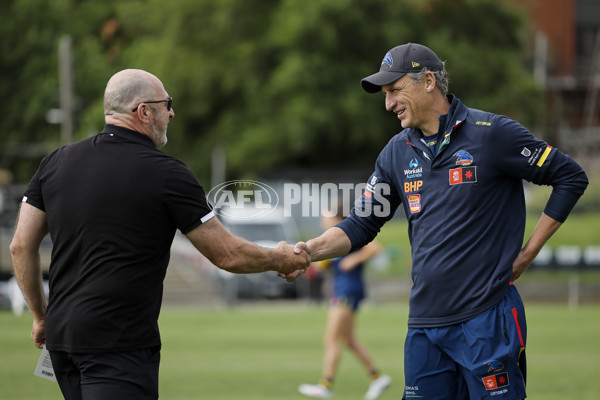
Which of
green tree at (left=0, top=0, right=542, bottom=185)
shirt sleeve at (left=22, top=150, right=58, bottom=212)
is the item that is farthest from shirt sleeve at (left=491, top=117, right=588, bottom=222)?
green tree at (left=0, top=0, right=542, bottom=185)

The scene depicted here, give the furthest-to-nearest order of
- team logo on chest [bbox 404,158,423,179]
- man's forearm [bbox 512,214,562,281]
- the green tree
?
the green tree < team logo on chest [bbox 404,158,423,179] < man's forearm [bbox 512,214,562,281]

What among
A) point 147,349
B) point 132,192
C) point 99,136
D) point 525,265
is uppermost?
point 99,136

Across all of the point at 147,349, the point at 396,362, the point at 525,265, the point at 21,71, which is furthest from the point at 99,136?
the point at 21,71

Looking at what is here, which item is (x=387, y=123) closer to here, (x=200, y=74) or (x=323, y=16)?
(x=323, y=16)

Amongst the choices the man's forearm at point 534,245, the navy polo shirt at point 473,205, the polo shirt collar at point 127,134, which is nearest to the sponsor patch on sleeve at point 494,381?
the navy polo shirt at point 473,205

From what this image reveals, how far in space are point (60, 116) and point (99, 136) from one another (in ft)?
113

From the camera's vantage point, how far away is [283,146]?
128ft

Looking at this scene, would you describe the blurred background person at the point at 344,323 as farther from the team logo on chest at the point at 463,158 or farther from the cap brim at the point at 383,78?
the team logo on chest at the point at 463,158

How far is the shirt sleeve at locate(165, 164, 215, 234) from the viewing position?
4848 mm

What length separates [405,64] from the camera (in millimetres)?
5523

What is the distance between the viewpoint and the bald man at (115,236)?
15.8ft

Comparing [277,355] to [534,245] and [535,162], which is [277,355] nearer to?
[534,245]

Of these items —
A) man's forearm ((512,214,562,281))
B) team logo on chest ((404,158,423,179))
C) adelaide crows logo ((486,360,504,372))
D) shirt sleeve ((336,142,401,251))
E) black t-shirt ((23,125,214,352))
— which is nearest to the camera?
black t-shirt ((23,125,214,352))

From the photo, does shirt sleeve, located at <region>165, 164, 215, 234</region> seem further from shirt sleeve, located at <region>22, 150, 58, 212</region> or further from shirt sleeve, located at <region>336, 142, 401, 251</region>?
shirt sleeve, located at <region>336, 142, 401, 251</region>
